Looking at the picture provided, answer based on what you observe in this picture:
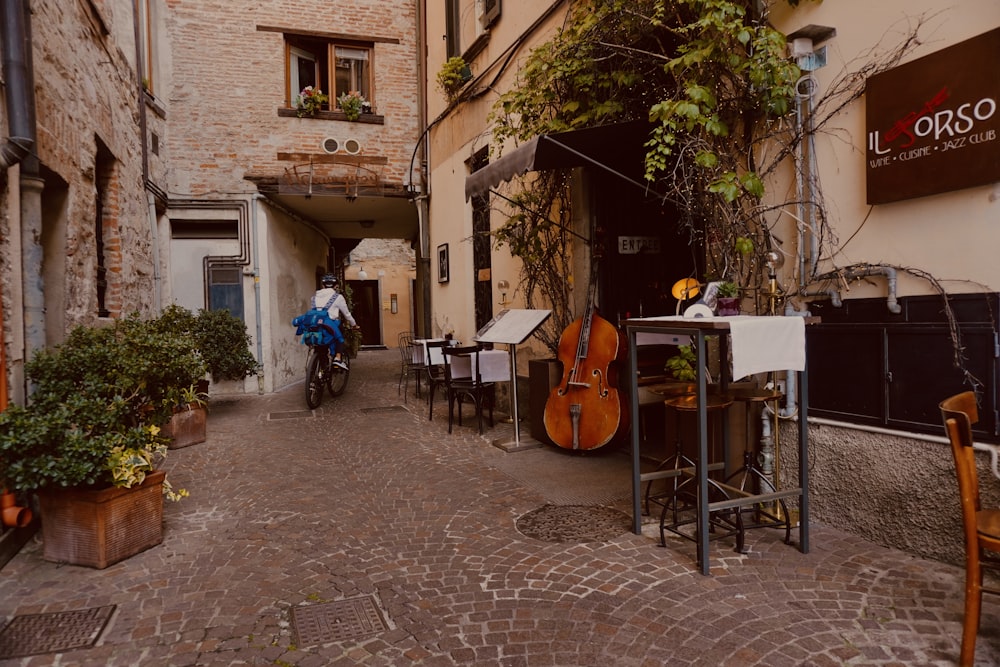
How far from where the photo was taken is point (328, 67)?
1088cm

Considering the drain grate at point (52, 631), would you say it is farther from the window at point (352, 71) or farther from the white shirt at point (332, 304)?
the window at point (352, 71)

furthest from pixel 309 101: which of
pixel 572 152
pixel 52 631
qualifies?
pixel 52 631

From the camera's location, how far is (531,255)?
272 inches

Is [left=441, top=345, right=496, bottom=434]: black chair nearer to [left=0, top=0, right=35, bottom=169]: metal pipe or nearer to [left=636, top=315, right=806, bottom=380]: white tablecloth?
Result: [left=636, top=315, right=806, bottom=380]: white tablecloth

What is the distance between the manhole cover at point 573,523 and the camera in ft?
12.4

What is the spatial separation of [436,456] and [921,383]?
388cm

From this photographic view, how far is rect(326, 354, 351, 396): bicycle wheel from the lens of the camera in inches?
365

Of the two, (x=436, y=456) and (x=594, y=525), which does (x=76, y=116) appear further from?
(x=594, y=525)

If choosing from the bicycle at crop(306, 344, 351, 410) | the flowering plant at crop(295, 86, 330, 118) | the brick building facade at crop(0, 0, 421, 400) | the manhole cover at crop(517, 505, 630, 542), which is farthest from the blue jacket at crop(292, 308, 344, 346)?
the manhole cover at crop(517, 505, 630, 542)

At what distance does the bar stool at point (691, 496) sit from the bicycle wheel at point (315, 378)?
5.50 m

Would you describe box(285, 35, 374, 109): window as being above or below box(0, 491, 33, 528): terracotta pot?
above

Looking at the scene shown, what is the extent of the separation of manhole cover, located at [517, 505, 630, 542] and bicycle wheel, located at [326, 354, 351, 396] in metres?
5.63

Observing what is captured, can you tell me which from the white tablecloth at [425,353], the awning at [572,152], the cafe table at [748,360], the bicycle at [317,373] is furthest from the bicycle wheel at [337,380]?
the cafe table at [748,360]

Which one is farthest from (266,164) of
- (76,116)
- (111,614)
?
(111,614)
